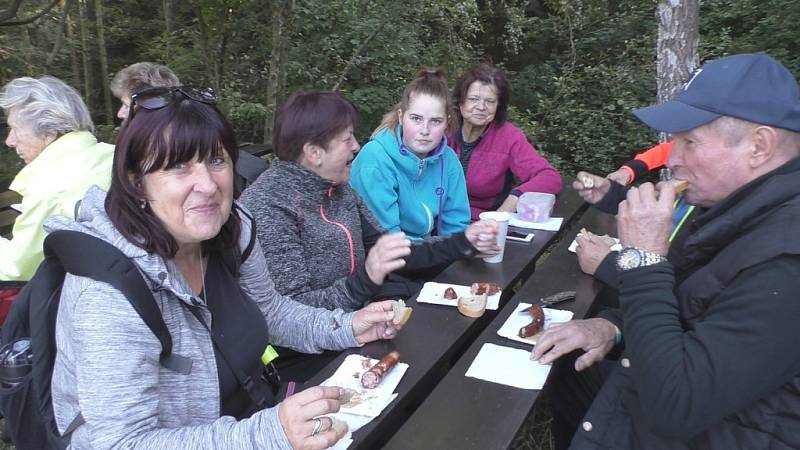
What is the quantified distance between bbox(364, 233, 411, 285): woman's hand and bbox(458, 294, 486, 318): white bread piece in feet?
0.94

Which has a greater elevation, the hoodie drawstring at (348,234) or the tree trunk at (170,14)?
the tree trunk at (170,14)

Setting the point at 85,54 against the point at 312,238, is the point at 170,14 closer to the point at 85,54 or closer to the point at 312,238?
the point at 85,54

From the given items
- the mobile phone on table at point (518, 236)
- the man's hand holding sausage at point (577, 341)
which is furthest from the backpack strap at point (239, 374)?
the mobile phone on table at point (518, 236)

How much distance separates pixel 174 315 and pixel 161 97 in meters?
0.56

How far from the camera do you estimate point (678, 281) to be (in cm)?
163

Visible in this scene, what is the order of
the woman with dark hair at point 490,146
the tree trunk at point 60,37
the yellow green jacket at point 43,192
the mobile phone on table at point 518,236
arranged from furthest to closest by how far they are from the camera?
the tree trunk at point 60,37 < the woman with dark hair at point 490,146 < the mobile phone on table at point 518,236 < the yellow green jacket at point 43,192

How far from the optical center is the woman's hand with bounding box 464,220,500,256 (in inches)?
96.3

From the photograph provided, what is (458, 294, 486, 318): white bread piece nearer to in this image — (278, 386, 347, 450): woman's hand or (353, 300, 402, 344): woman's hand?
(353, 300, 402, 344): woman's hand

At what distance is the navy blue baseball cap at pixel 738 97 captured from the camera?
4.64 ft

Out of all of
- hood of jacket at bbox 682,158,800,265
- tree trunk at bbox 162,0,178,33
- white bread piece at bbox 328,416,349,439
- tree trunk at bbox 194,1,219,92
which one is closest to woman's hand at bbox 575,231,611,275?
hood of jacket at bbox 682,158,800,265

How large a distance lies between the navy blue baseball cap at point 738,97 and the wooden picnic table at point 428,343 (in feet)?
3.08

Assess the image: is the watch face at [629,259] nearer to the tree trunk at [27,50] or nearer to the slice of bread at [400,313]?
the slice of bread at [400,313]

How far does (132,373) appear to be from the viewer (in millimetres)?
1255

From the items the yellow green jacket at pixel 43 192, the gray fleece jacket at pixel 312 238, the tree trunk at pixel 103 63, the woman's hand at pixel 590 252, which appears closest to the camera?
the gray fleece jacket at pixel 312 238
